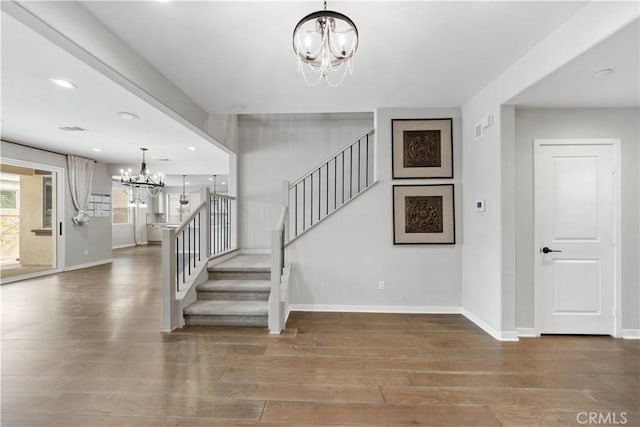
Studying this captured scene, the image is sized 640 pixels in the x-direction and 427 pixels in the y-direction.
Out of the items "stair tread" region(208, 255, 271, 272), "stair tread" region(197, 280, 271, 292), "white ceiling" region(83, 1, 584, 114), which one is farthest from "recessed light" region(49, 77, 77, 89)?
"stair tread" region(197, 280, 271, 292)

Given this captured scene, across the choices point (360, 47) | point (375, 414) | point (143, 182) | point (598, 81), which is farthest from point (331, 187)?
point (143, 182)

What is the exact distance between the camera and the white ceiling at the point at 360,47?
2.14 m

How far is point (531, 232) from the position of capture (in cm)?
330

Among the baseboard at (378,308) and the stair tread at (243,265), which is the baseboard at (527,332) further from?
the stair tread at (243,265)

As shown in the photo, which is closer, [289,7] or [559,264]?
[289,7]

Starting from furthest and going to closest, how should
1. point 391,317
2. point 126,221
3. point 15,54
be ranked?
1. point 126,221
2. point 391,317
3. point 15,54

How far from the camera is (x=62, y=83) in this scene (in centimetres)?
333

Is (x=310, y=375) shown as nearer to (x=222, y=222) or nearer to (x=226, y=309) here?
(x=226, y=309)

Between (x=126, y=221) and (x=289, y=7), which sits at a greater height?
(x=289, y=7)

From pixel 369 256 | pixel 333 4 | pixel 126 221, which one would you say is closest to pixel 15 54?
pixel 333 4

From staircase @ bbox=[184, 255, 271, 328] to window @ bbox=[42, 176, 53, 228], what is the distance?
241 inches

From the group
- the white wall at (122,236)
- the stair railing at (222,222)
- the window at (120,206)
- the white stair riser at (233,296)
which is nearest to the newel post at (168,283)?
the white stair riser at (233,296)

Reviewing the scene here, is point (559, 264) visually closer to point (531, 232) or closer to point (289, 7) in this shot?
point (531, 232)

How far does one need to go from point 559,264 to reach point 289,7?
3833mm
